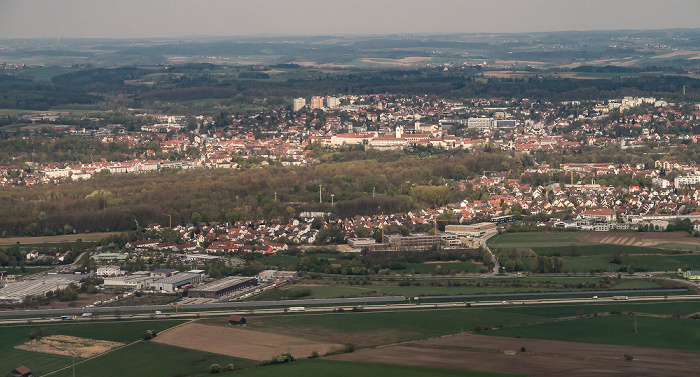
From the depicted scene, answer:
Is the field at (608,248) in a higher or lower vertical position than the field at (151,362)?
lower

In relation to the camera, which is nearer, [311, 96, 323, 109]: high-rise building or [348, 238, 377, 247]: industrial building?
[348, 238, 377, 247]: industrial building

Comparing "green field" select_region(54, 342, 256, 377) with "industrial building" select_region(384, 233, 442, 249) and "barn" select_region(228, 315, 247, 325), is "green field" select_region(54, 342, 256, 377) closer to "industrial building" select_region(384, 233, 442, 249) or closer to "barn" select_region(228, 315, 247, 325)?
"barn" select_region(228, 315, 247, 325)

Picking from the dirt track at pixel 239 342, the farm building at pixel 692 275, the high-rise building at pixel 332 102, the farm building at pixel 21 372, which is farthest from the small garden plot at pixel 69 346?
the high-rise building at pixel 332 102

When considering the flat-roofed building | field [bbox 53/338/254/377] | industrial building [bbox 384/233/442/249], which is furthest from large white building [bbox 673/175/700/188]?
field [bbox 53/338/254/377]

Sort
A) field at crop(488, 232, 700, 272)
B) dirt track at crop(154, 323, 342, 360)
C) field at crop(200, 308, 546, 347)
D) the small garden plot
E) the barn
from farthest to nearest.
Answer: field at crop(488, 232, 700, 272), the barn, field at crop(200, 308, 546, 347), the small garden plot, dirt track at crop(154, 323, 342, 360)

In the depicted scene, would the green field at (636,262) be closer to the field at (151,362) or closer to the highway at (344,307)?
the highway at (344,307)

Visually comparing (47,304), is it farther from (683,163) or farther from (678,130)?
(678,130)
